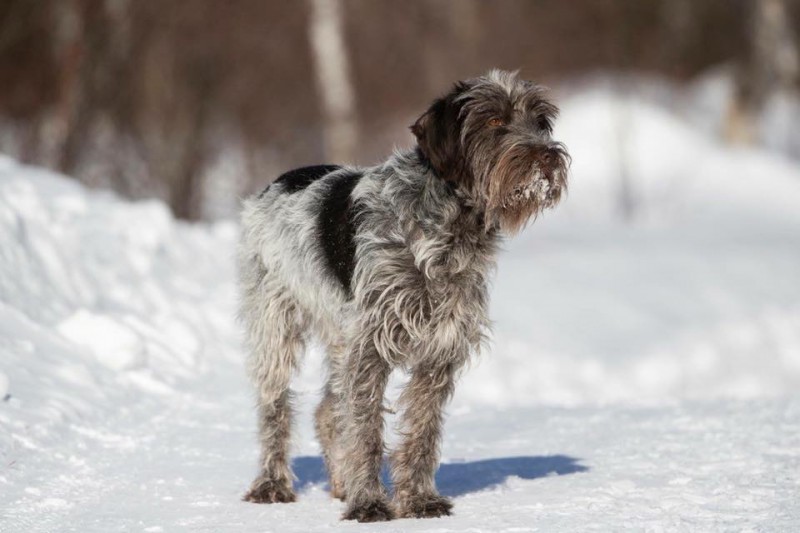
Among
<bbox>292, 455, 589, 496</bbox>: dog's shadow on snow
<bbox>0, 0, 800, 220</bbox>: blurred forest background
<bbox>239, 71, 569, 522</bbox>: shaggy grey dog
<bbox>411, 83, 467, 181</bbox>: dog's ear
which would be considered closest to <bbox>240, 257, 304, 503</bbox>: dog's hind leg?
<bbox>292, 455, 589, 496</bbox>: dog's shadow on snow

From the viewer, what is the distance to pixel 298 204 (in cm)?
636

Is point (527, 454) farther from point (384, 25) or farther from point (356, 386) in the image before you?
point (384, 25)

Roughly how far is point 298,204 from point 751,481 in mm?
2697

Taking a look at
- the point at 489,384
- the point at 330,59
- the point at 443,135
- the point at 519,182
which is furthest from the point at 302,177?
the point at 330,59

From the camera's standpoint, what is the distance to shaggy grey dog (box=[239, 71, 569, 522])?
5613 millimetres

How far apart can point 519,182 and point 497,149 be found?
7.4 inches

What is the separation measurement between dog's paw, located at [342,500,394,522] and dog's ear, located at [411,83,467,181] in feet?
5.07

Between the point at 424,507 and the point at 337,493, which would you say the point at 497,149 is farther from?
the point at 337,493

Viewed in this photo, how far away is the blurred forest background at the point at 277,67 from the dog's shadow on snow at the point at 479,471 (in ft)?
11.9

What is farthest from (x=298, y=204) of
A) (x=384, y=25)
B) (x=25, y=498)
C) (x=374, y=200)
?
(x=384, y=25)

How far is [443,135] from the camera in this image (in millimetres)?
5703

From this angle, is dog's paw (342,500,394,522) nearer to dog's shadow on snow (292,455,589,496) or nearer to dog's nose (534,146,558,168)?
dog's shadow on snow (292,455,589,496)

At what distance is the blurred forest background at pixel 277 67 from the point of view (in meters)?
16.0

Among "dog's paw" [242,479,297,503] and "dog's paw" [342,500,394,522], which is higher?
"dog's paw" [242,479,297,503]
